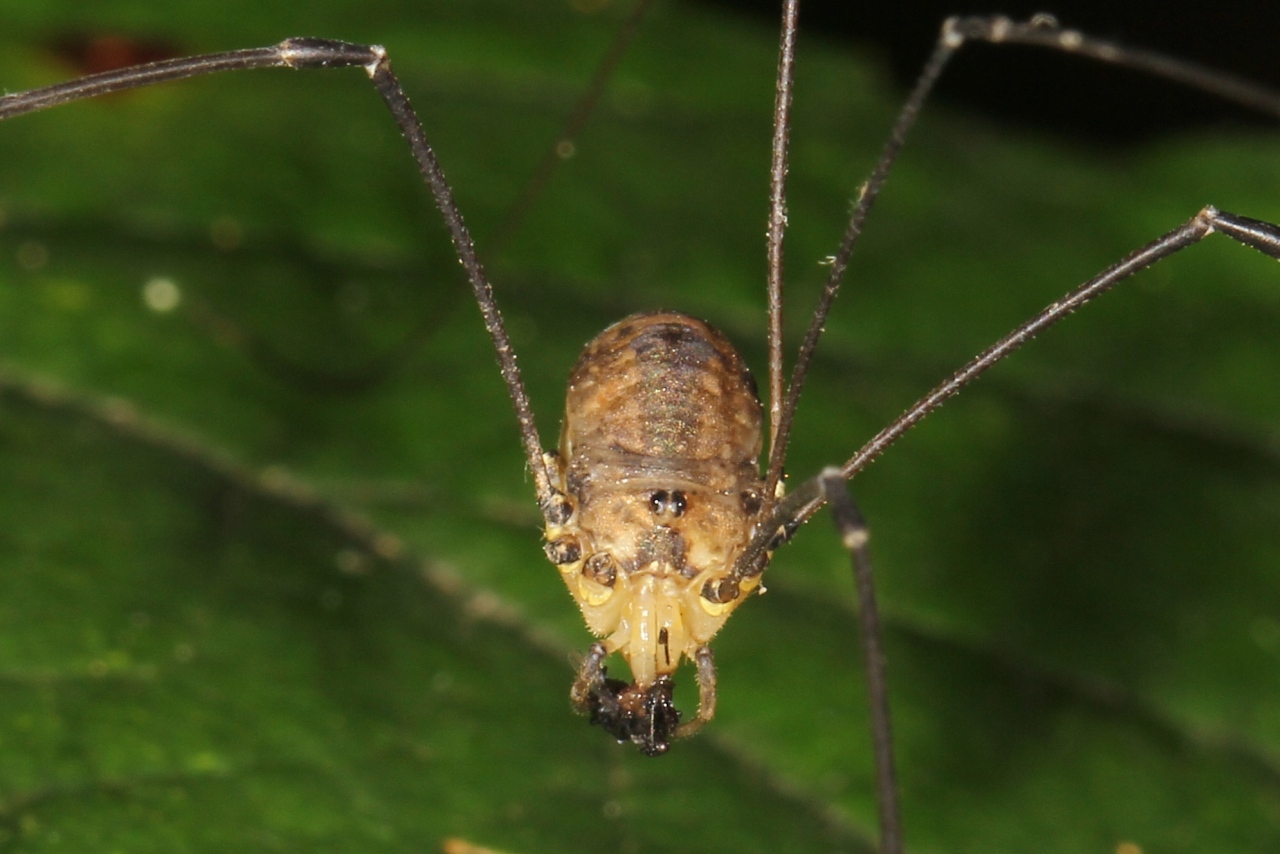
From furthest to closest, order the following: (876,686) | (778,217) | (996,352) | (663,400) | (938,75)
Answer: (938,75) → (778,217) → (663,400) → (996,352) → (876,686)

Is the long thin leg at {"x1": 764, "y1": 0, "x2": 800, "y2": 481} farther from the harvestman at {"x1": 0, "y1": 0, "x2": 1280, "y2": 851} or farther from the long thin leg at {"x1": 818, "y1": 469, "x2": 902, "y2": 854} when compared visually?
the long thin leg at {"x1": 818, "y1": 469, "x2": 902, "y2": 854}

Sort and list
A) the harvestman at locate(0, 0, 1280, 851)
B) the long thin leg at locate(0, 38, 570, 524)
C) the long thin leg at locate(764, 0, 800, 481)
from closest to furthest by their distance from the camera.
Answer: the long thin leg at locate(0, 38, 570, 524), the harvestman at locate(0, 0, 1280, 851), the long thin leg at locate(764, 0, 800, 481)

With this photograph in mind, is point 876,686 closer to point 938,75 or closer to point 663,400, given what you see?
point 663,400

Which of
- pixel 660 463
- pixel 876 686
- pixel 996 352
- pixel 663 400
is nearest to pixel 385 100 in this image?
pixel 663 400

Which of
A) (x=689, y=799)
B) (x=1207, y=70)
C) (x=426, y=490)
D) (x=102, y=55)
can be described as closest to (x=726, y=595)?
(x=689, y=799)

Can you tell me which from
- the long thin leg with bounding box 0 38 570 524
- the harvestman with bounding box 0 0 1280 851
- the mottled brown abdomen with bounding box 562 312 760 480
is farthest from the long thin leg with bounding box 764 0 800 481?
the long thin leg with bounding box 0 38 570 524

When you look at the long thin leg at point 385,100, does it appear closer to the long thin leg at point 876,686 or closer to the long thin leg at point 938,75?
the long thin leg at point 938,75
